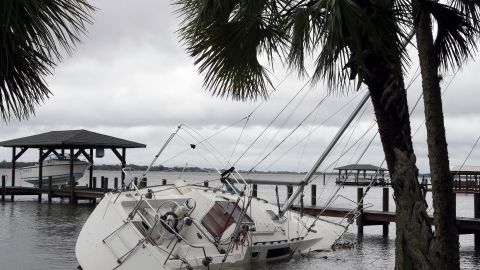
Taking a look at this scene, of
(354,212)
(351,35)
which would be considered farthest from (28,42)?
(354,212)

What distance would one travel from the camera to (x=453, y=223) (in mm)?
7734

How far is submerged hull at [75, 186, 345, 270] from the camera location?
13500 mm

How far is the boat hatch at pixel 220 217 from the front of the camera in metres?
15.3

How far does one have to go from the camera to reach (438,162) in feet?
25.2

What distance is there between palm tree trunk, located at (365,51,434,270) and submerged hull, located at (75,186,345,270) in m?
8.22

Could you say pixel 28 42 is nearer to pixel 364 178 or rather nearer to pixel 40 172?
pixel 40 172

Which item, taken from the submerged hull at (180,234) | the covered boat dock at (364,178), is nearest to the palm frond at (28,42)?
the submerged hull at (180,234)

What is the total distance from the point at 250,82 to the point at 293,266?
1065 cm

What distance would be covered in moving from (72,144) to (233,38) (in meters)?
36.8

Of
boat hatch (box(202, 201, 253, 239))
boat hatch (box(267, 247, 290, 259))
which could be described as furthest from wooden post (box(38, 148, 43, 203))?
boat hatch (box(202, 201, 253, 239))

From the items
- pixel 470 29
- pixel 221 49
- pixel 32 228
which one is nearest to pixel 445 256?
pixel 470 29

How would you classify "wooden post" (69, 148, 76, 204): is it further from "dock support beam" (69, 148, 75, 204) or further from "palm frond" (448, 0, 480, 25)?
"palm frond" (448, 0, 480, 25)

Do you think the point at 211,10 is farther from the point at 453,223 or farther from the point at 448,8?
the point at 453,223

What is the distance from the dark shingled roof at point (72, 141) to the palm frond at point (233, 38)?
35974 millimetres
